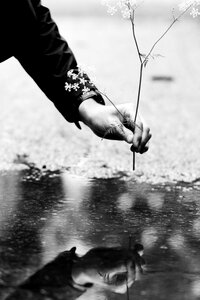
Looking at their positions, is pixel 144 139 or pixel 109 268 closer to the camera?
pixel 109 268

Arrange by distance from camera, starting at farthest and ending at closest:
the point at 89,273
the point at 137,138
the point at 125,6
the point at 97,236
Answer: the point at 125,6 < the point at 97,236 < the point at 137,138 < the point at 89,273

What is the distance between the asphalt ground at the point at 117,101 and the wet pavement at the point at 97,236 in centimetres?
47

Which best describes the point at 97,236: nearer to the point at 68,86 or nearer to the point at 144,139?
the point at 144,139

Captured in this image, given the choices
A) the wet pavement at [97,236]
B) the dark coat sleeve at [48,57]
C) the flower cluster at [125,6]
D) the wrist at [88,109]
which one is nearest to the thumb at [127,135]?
the wrist at [88,109]

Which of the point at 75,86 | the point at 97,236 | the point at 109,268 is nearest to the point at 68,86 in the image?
the point at 75,86

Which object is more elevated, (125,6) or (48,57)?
A: (125,6)

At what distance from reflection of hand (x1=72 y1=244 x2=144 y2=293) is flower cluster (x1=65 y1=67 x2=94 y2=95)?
→ 721 mm

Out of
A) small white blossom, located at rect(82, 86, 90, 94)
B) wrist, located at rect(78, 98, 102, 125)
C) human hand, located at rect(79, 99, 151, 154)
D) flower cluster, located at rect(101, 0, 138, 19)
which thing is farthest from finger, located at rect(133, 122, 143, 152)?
flower cluster, located at rect(101, 0, 138, 19)

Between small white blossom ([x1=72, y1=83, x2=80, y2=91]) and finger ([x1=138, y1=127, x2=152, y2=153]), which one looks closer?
finger ([x1=138, y1=127, x2=152, y2=153])

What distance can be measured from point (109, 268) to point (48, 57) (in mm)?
1030

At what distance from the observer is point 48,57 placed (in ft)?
10.7

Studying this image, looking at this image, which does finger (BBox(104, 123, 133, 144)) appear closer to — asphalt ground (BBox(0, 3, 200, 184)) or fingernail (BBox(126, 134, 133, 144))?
fingernail (BBox(126, 134, 133, 144))

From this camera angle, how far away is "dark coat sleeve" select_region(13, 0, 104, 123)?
326cm

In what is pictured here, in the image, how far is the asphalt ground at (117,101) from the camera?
16.2 ft
